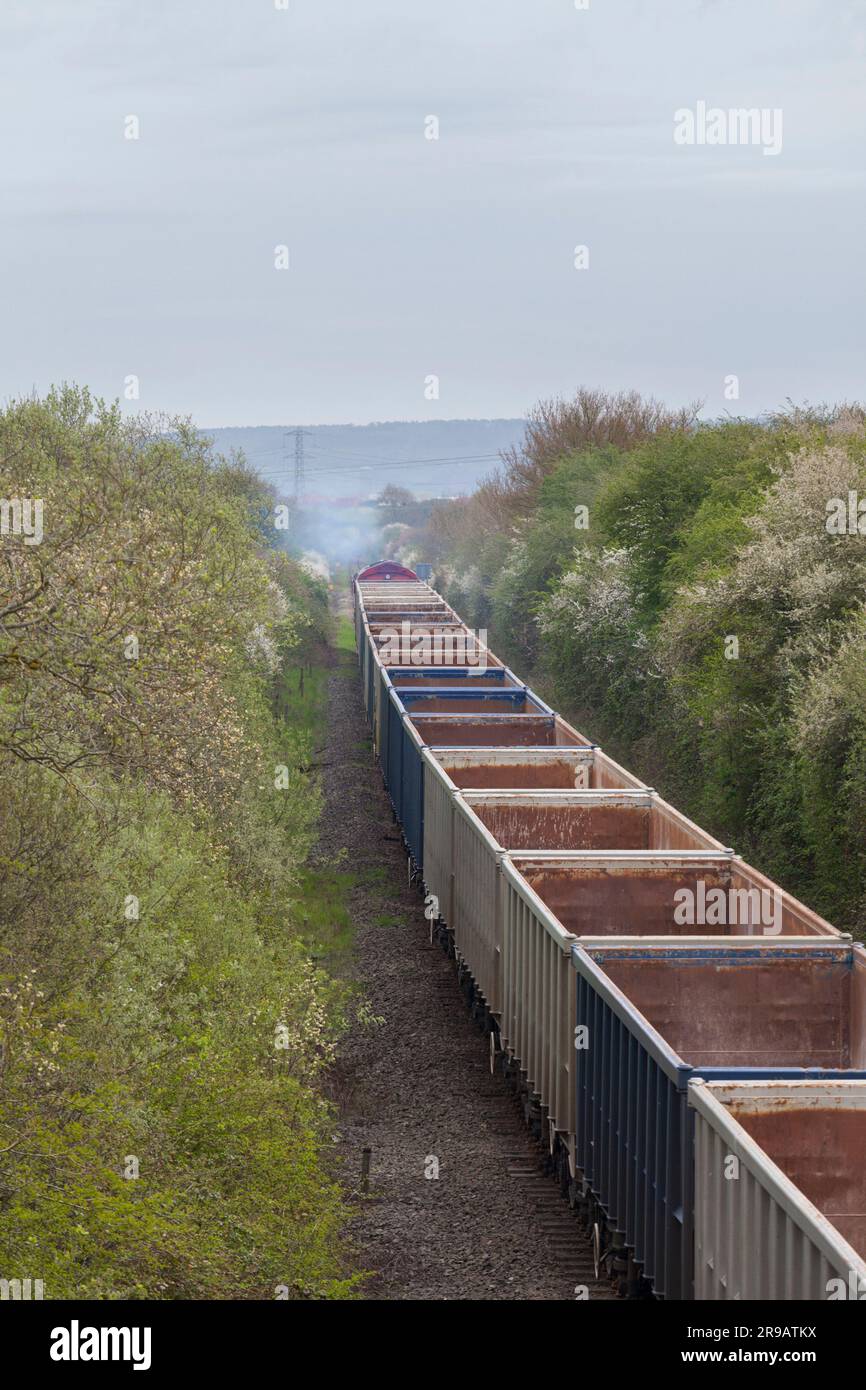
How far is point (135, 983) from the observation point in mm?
13656

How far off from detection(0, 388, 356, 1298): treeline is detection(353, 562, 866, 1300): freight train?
7.22ft

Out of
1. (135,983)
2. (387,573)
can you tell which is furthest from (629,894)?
(387,573)

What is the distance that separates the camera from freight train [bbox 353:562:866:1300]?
886cm

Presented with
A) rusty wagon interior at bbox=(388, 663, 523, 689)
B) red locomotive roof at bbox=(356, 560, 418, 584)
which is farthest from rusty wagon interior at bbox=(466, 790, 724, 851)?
red locomotive roof at bbox=(356, 560, 418, 584)

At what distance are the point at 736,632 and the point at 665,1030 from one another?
1789 centimetres

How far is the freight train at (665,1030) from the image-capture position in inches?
349

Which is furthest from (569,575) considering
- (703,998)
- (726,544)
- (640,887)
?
(703,998)

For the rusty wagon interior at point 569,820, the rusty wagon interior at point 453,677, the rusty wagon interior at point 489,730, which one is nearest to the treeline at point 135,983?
the rusty wagon interior at point 569,820

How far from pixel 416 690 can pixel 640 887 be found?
15.0m

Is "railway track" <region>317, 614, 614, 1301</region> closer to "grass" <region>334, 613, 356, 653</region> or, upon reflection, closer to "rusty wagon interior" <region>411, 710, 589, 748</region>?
"rusty wagon interior" <region>411, 710, 589, 748</region>

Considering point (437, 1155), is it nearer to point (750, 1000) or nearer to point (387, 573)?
point (750, 1000)

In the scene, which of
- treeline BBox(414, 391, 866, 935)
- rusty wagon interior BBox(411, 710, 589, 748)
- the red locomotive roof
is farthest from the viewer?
the red locomotive roof

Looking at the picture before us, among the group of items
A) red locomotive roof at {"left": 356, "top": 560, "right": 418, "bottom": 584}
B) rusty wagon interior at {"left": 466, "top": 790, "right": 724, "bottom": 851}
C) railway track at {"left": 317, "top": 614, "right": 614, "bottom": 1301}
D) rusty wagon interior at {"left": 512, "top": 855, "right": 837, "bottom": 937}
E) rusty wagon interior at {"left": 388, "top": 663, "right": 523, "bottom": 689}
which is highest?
red locomotive roof at {"left": 356, "top": 560, "right": 418, "bottom": 584}
